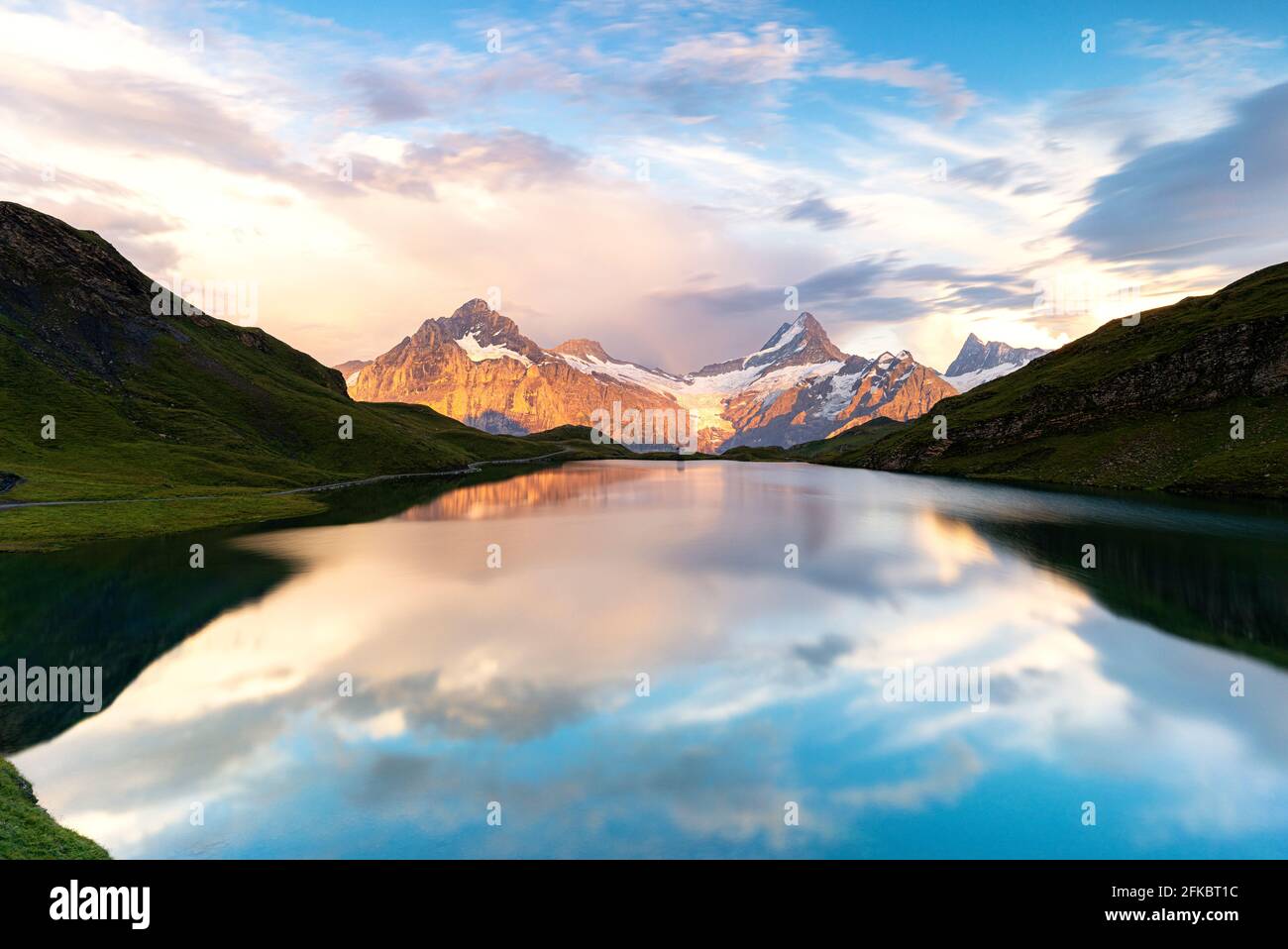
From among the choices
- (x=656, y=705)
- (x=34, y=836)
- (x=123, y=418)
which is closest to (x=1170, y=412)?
(x=656, y=705)

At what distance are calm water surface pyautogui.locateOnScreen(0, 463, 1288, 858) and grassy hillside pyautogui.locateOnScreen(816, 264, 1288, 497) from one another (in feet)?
248

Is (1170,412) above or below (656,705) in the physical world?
above

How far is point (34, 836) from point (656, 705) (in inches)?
828

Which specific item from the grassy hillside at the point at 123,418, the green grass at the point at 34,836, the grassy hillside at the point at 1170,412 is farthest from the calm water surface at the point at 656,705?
the grassy hillside at the point at 1170,412

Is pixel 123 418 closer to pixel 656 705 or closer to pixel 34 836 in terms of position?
pixel 34 836

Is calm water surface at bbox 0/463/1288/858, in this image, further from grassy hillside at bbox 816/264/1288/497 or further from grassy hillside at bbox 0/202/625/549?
grassy hillside at bbox 816/264/1288/497

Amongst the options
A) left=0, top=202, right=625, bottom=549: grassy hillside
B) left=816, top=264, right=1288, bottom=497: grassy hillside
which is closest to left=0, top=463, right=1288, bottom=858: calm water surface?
left=0, top=202, right=625, bottom=549: grassy hillside

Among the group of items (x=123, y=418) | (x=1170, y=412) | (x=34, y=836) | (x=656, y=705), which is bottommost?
(x=656, y=705)

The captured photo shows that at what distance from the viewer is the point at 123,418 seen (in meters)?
139

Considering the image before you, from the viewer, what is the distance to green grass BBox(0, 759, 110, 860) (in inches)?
643

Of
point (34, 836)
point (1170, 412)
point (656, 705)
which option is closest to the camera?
point (34, 836)

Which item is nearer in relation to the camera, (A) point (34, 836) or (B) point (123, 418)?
(A) point (34, 836)
